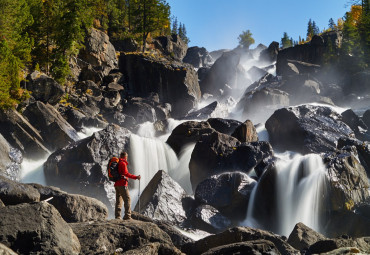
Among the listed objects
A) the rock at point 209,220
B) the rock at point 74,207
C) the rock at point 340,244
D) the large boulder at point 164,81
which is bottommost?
the rock at point 209,220

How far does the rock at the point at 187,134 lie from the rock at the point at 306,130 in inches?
219

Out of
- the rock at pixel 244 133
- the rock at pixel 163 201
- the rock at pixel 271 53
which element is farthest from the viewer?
the rock at pixel 271 53

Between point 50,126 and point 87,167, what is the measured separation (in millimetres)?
6836

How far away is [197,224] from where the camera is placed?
15.1 meters

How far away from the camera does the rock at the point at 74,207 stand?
417 inches

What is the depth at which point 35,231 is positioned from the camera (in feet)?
21.5

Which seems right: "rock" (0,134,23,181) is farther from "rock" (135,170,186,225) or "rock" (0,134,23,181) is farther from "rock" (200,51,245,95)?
"rock" (200,51,245,95)

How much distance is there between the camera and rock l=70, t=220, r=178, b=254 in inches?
289

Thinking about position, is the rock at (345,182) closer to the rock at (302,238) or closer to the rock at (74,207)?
the rock at (302,238)

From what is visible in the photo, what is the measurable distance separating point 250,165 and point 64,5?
2852 cm

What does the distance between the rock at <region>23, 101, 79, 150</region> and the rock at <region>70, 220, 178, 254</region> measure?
55.7ft

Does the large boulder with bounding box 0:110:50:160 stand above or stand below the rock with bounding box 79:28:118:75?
below

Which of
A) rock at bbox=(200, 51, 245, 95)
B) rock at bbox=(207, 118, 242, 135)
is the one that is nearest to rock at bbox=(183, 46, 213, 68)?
rock at bbox=(200, 51, 245, 95)

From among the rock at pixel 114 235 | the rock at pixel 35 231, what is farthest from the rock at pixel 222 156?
the rock at pixel 35 231
